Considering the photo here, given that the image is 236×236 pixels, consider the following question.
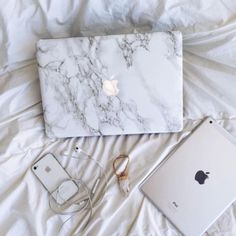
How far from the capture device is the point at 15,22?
3.45ft

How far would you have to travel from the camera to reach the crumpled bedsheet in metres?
1.00

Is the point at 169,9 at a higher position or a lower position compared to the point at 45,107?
higher

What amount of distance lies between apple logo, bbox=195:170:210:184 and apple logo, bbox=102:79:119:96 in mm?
280

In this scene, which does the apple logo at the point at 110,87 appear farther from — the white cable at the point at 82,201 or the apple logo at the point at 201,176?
the apple logo at the point at 201,176

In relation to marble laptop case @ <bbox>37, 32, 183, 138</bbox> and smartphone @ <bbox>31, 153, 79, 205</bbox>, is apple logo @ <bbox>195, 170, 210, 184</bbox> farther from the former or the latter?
smartphone @ <bbox>31, 153, 79, 205</bbox>

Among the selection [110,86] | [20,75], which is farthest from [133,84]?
[20,75]

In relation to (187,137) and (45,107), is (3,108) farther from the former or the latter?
(187,137)

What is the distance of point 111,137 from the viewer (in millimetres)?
1072

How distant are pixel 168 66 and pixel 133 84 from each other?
94 mm

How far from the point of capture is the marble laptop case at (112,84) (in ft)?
3.28

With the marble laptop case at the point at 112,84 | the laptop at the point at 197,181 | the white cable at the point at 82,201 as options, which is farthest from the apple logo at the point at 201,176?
the white cable at the point at 82,201

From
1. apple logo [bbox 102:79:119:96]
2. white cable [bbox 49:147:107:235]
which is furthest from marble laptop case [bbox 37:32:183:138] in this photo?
white cable [bbox 49:147:107:235]

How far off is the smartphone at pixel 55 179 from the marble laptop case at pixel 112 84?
0.28 feet

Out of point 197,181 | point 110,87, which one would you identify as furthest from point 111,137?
point 197,181
